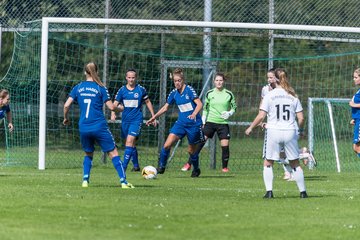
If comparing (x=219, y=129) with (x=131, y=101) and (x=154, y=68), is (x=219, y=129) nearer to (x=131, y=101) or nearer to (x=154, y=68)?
(x=131, y=101)

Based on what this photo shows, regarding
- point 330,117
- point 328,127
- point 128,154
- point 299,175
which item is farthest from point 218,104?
point 299,175

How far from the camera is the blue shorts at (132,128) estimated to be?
2125cm

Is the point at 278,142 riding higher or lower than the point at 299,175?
higher

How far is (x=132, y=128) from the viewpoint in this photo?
840 inches

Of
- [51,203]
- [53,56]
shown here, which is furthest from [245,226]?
[53,56]

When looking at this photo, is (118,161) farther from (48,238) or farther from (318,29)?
(318,29)

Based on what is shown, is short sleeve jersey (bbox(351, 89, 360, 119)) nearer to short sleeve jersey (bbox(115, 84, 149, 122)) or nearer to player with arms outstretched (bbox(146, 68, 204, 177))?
player with arms outstretched (bbox(146, 68, 204, 177))

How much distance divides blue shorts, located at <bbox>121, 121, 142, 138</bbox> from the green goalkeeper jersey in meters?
1.85

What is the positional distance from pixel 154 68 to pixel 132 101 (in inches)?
193

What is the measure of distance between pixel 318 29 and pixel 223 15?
642 cm

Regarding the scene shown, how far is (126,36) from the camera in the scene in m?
29.0

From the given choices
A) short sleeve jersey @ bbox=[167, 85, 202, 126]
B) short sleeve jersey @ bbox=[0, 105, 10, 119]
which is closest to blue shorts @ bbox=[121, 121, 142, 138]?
short sleeve jersey @ bbox=[167, 85, 202, 126]

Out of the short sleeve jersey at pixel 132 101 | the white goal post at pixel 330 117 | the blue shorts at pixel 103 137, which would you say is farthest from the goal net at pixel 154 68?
the blue shorts at pixel 103 137

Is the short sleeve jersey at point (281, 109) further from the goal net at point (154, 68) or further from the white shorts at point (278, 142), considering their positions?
the goal net at point (154, 68)
